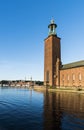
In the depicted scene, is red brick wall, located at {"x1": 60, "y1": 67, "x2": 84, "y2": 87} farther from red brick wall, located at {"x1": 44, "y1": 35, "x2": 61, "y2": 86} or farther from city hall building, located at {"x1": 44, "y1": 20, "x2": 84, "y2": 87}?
red brick wall, located at {"x1": 44, "y1": 35, "x2": 61, "y2": 86}

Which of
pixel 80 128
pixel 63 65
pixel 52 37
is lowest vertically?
pixel 80 128

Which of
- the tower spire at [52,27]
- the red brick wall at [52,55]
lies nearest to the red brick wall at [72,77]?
the red brick wall at [52,55]

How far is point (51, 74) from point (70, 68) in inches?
633

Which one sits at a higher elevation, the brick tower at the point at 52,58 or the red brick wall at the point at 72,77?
the brick tower at the point at 52,58

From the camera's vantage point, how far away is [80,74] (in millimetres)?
81500

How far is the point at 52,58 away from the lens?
10381 centimetres

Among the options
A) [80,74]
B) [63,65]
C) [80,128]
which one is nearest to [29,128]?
[80,128]

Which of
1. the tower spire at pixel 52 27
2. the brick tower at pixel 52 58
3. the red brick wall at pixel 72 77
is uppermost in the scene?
the tower spire at pixel 52 27

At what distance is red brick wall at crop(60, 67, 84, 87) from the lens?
80.9 m

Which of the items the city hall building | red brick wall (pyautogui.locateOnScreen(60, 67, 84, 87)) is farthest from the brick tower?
red brick wall (pyautogui.locateOnScreen(60, 67, 84, 87))

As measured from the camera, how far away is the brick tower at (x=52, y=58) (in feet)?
334

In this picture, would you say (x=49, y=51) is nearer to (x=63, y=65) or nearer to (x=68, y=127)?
(x=63, y=65)

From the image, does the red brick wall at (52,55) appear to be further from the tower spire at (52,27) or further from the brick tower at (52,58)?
the tower spire at (52,27)

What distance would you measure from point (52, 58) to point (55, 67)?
20.0 ft
